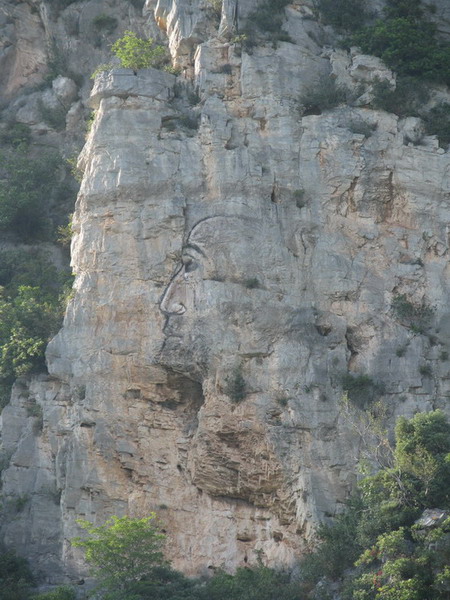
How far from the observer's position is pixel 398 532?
25250 millimetres

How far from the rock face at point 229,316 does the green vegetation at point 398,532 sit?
1.33 m

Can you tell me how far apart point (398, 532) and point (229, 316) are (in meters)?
7.39

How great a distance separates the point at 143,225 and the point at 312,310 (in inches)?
197

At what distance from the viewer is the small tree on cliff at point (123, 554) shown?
2725cm

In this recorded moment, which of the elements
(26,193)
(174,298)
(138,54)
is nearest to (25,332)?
(174,298)

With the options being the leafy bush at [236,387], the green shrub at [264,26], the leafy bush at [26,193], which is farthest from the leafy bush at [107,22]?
the leafy bush at [236,387]

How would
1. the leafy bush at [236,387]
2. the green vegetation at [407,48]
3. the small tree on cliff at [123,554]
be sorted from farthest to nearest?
the green vegetation at [407,48], the leafy bush at [236,387], the small tree on cliff at [123,554]

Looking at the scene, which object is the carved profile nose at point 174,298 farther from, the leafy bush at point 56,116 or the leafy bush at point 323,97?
the leafy bush at point 56,116

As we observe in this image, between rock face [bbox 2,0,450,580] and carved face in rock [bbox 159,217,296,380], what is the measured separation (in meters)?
0.04

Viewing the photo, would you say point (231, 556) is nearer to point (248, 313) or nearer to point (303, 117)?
point (248, 313)

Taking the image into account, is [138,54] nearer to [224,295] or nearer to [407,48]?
[407,48]

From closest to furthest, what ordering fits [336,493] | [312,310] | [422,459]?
1. [422,459]
2. [336,493]
3. [312,310]

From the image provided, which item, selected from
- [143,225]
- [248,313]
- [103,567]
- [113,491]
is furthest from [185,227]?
[103,567]

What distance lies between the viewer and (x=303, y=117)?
32.1 m
